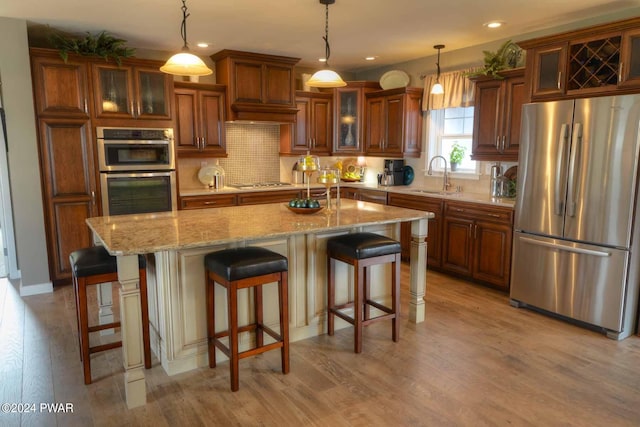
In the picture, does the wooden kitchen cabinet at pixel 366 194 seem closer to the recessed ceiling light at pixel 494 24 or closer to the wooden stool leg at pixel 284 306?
the recessed ceiling light at pixel 494 24

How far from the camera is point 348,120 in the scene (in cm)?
619

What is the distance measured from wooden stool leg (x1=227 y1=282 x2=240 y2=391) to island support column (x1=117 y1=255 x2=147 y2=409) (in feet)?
1.58

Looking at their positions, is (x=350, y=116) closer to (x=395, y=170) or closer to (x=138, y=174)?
(x=395, y=170)

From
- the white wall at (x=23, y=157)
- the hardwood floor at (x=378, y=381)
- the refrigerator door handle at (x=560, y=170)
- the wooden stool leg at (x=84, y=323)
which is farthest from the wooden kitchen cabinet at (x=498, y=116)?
the white wall at (x=23, y=157)

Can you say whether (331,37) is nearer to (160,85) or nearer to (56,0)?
(160,85)

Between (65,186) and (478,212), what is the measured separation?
13.5 ft

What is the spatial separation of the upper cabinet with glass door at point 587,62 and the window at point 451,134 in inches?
59.8

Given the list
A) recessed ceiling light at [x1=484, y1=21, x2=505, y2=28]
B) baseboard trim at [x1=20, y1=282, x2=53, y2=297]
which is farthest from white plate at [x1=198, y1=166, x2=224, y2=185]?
recessed ceiling light at [x1=484, y1=21, x2=505, y2=28]

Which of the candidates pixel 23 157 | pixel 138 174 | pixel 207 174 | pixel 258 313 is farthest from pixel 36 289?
pixel 258 313

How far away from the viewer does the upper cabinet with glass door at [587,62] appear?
10.5 ft

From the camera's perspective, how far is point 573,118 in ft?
11.1

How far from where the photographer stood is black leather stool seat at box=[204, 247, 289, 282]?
2518 mm

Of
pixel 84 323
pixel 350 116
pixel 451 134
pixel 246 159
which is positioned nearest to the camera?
pixel 84 323

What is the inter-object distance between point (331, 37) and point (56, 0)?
2485 millimetres
